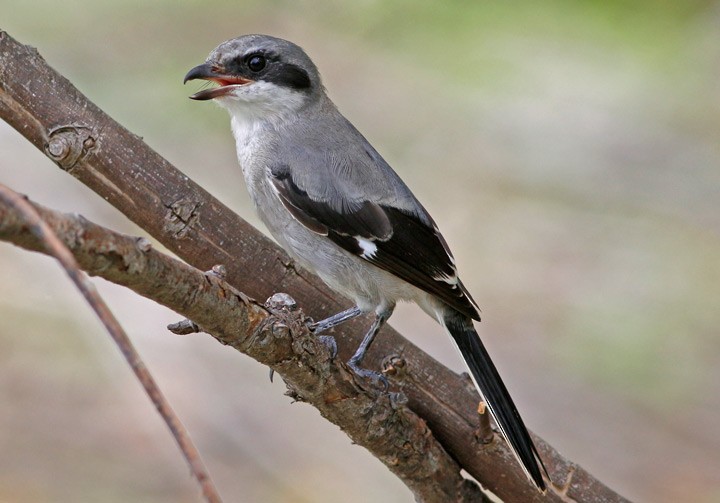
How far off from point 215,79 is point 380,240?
2.76 feet

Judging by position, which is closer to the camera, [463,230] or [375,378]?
[375,378]

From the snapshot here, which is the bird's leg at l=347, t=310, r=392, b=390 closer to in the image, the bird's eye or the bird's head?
the bird's head

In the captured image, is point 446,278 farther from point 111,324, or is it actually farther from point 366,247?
point 111,324

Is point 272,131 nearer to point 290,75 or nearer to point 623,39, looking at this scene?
point 290,75

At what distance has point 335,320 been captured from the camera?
2988 mm

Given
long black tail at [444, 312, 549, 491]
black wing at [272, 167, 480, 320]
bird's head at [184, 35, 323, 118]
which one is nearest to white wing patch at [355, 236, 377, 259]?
black wing at [272, 167, 480, 320]

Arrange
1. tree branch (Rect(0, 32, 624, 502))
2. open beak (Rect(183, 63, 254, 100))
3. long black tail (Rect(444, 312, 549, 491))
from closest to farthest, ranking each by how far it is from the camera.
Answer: tree branch (Rect(0, 32, 624, 502)) < long black tail (Rect(444, 312, 549, 491)) < open beak (Rect(183, 63, 254, 100))

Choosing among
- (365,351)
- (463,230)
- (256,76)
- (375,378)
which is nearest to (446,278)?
(365,351)

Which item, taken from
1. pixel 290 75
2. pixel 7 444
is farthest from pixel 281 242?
pixel 7 444

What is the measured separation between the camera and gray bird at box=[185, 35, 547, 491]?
320cm

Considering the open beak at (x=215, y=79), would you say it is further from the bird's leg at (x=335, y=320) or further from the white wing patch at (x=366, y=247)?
the bird's leg at (x=335, y=320)

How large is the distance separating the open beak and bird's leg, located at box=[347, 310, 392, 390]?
0.96 metres

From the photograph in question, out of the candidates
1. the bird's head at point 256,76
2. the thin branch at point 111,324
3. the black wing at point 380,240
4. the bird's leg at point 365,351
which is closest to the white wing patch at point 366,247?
the black wing at point 380,240

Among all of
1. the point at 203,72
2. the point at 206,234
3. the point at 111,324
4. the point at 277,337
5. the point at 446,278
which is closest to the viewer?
the point at 111,324
